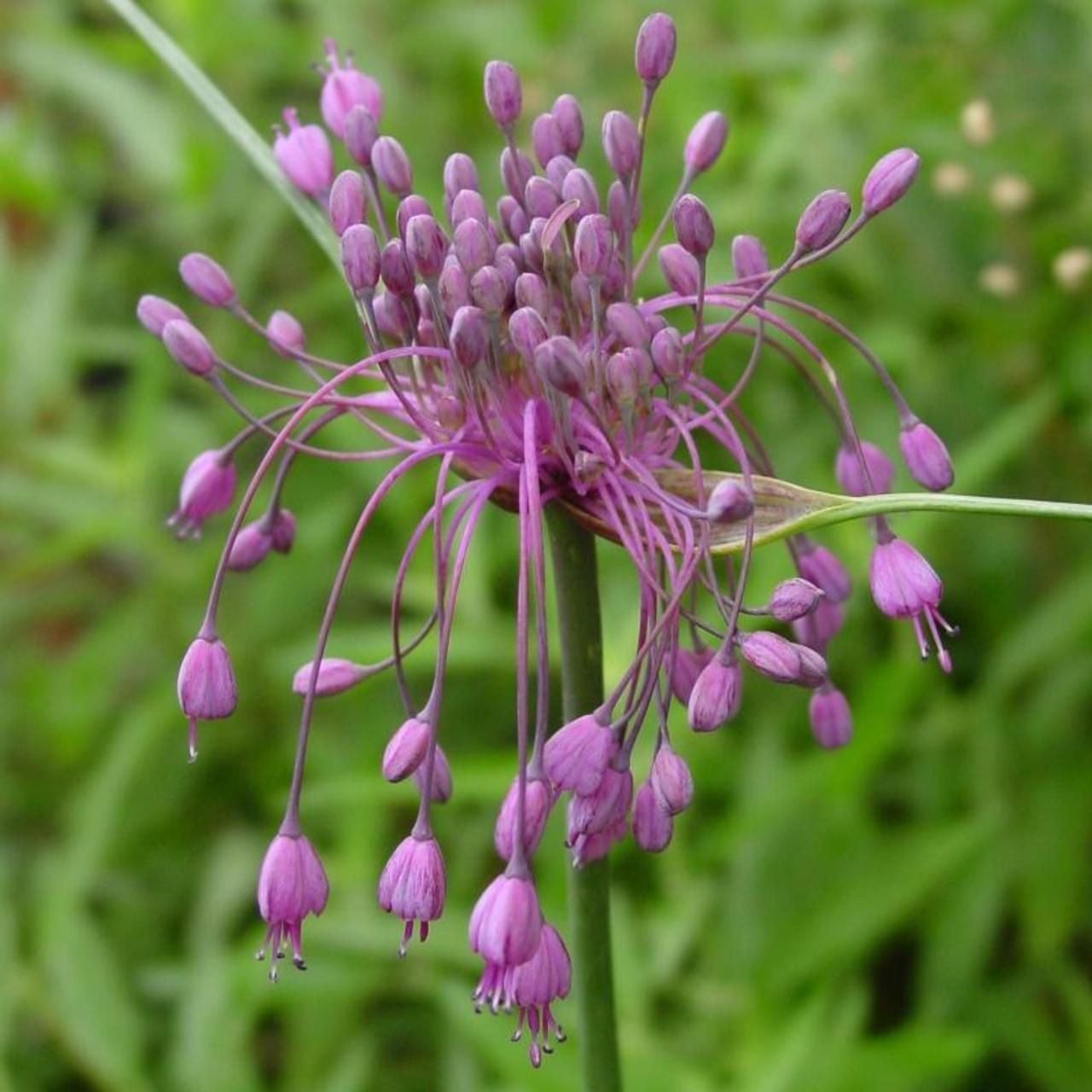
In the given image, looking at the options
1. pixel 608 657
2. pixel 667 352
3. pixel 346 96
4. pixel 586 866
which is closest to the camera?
pixel 667 352

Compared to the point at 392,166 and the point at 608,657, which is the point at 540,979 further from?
the point at 608,657

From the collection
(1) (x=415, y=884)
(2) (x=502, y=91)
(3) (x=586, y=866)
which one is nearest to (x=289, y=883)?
(1) (x=415, y=884)

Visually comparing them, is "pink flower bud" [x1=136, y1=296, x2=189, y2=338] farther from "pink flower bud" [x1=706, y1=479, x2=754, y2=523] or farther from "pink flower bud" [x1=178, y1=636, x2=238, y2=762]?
"pink flower bud" [x1=706, y1=479, x2=754, y2=523]

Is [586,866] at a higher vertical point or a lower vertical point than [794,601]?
lower

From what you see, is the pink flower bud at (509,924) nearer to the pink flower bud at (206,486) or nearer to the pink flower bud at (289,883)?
the pink flower bud at (289,883)

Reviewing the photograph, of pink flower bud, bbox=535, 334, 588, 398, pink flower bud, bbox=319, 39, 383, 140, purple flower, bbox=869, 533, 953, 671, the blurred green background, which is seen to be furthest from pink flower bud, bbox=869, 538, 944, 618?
the blurred green background

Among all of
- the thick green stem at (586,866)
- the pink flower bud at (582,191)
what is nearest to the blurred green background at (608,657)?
the thick green stem at (586,866)

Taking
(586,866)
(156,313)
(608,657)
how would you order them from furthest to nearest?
1. (608,657)
2. (156,313)
3. (586,866)

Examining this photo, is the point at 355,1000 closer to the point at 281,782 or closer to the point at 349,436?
the point at 281,782
